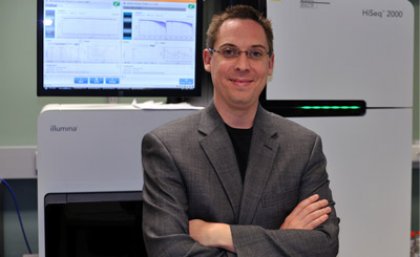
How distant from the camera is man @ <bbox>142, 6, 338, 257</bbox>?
138cm

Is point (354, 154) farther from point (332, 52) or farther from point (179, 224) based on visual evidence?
point (179, 224)

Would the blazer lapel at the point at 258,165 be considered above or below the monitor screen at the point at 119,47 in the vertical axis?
below

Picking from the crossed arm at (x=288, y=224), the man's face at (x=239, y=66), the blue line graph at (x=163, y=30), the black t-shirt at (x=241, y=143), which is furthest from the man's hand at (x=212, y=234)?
the blue line graph at (x=163, y=30)

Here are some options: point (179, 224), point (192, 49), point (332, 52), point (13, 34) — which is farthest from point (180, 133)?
point (13, 34)

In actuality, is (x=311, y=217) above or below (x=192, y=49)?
below

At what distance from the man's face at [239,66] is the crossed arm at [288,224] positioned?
340mm

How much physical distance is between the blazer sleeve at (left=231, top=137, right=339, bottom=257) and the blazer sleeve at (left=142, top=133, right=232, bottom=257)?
7cm

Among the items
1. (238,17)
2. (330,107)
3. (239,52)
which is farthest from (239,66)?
(330,107)

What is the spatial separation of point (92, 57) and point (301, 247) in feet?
3.02

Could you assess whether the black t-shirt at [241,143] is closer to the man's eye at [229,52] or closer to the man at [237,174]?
the man at [237,174]

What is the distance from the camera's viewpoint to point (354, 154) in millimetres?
2031

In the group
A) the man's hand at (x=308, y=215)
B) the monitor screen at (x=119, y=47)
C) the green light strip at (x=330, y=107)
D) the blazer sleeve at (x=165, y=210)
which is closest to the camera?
the blazer sleeve at (x=165, y=210)

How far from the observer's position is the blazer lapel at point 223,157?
144 centimetres

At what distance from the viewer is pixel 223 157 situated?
146 cm
